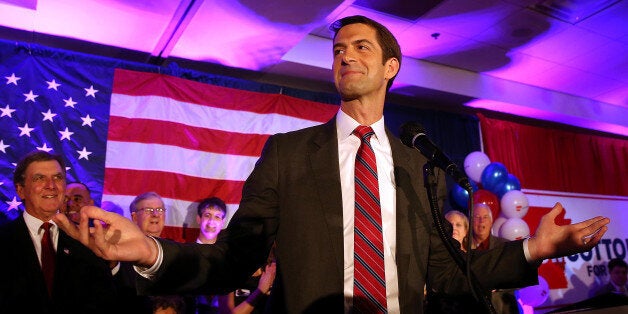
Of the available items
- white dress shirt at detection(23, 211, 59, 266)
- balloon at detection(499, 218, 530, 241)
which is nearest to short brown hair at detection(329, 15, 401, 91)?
white dress shirt at detection(23, 211, 59, 266)

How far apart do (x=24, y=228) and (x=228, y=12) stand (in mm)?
2431

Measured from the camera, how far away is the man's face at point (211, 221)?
→ 15.1 ft

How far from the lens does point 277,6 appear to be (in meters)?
4.24

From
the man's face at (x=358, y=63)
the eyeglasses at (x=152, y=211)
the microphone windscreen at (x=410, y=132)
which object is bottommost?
the microphone windscreen at (x=410, y=132)

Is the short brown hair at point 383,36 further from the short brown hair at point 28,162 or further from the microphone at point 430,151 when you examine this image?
the short brown hair at point 28,162

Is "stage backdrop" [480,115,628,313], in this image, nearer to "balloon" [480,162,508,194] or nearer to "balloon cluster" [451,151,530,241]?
"balloon cluster" [451,151,530,241]

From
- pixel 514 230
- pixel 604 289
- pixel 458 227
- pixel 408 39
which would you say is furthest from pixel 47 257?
pixel 604 289

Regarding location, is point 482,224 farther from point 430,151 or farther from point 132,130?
point 430,151

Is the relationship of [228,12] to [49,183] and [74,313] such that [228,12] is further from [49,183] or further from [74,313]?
[74,313]

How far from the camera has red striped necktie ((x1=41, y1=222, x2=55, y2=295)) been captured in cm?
274

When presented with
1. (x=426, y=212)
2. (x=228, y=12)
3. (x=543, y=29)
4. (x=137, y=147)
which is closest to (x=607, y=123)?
(x=543, y=29)

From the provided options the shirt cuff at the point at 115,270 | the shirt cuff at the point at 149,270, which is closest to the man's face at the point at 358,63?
the shirt cuff at the point at 149,270

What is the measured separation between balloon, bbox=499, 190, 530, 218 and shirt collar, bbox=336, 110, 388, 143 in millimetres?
4574

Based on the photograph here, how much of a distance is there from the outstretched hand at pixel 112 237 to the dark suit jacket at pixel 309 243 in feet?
0.25
